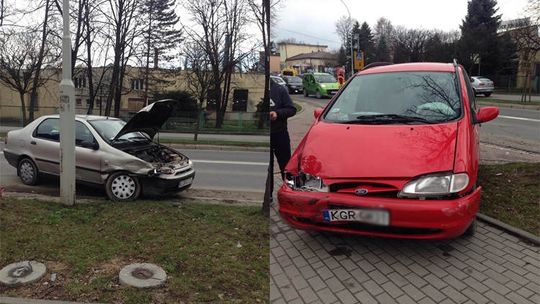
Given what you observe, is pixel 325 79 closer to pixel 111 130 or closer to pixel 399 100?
pixel 111 130

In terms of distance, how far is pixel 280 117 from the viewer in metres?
4.65

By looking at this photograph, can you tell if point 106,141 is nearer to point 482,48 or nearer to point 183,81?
point 183,81

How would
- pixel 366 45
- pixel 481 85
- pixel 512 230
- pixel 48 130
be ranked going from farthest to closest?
pixel 481 85 → pixel 366 45 → pixel 48 130 → pixel 512 230

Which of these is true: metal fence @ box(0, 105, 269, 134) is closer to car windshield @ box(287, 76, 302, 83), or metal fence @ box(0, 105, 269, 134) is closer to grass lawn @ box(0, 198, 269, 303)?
grass lawn @ box(0, 198, 269, 303)

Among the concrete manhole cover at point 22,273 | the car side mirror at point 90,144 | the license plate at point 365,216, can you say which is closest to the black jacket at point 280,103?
the license plate at point 365,216

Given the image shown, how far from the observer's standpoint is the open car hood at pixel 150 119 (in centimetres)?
588

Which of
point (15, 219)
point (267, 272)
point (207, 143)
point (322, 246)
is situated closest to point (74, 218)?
point (15, 219)

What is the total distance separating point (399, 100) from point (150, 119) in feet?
11.2

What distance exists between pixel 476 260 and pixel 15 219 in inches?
189

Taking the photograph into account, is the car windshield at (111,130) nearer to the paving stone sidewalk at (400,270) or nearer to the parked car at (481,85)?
the paving stone sidewalk at (400,270)

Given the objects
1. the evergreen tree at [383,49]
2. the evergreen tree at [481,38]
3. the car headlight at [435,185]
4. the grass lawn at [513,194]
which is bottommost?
the grass lawn at [513,194]

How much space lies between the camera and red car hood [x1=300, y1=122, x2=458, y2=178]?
3256 mm

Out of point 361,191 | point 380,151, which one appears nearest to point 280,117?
point 380,151

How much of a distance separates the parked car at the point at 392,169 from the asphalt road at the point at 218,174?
411cm
